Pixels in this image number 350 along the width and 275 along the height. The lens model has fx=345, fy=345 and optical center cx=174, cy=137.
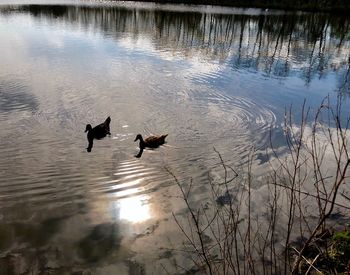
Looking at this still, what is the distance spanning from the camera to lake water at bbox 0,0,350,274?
18.0ft

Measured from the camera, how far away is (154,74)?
50.5 feet

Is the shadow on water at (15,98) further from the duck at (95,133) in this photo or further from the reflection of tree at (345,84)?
the reflection of tree at (345,84)

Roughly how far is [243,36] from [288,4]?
104 ft

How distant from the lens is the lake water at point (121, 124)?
5488 mm

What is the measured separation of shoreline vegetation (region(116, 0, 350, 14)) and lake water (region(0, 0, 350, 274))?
102ft

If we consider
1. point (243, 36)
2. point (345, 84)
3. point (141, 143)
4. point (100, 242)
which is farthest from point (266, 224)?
point (243, 36)

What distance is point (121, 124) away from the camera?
1026 centimetres

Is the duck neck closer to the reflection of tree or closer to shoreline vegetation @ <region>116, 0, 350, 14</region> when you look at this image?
the reflection of tree

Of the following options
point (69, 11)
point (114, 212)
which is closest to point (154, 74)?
point (114, 212)

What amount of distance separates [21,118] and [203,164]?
18.0 feet

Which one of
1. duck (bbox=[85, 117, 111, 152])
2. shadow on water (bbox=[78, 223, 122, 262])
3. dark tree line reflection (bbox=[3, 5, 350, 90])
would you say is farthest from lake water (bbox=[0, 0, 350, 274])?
dark tree line reflection (bbox=[3, 5, 350, 90])

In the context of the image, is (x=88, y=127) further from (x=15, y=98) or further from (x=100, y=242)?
(x=100, y=242)

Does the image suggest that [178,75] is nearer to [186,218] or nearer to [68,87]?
[68,87]

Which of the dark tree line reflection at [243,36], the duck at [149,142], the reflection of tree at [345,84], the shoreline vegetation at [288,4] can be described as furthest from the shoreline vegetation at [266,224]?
the shoreline vegetation at [288,4]
